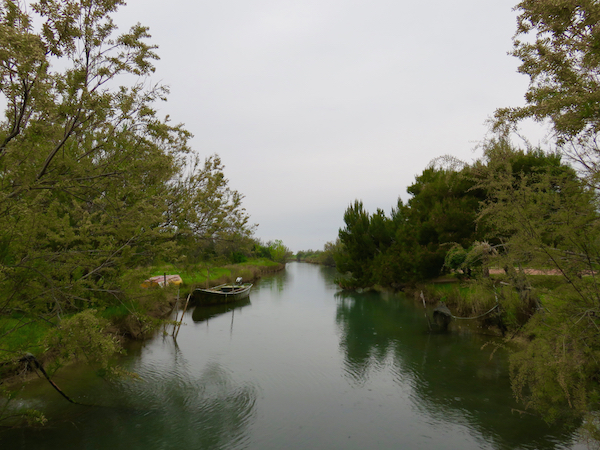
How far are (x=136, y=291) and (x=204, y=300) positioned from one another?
1579 cm

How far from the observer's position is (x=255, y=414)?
27.4ft

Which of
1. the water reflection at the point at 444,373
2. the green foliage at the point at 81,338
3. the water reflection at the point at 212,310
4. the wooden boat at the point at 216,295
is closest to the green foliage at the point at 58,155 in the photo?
the green foliage at the point at 81,338

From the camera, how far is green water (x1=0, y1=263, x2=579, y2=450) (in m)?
7.11

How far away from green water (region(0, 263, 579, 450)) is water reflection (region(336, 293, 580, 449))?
0.12ft

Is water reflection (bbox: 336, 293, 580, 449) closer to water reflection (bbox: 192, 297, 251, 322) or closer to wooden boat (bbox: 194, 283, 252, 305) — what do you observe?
water reflection (bbox: 192, 297, 251, 322)

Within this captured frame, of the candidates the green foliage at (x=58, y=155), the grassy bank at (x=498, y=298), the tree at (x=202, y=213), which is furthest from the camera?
the tree at (x=202, y=213)

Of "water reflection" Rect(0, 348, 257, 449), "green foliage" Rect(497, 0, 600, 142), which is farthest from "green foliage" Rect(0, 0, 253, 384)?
"green foliage" Rect(497, 0, 600, 142)

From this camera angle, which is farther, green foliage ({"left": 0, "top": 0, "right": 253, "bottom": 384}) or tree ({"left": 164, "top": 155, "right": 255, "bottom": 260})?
tree ({"left": 164, "top": 155, "right": 255, "bottom": 260})

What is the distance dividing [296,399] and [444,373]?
4.84 metres

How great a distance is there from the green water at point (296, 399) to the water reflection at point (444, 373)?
0.04 m

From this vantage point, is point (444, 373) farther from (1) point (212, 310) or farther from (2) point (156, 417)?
(1) point (212, 310)

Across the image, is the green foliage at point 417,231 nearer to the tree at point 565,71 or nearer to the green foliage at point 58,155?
the tree at point 565,71

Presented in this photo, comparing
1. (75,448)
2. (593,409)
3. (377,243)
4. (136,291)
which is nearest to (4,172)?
(136,291)

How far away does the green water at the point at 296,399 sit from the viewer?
7109 millimetres
